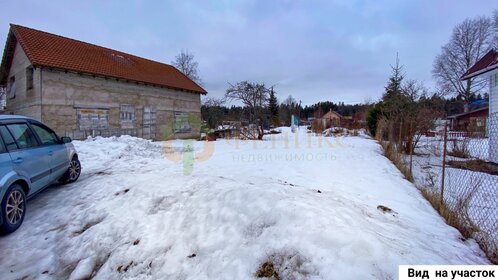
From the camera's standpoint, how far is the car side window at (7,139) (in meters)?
3.83

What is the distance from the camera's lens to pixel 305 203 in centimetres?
361

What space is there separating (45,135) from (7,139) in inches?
54.0

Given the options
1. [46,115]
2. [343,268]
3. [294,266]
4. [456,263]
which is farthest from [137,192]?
[46,115]

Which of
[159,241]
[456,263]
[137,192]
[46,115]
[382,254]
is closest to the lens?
[382,254]

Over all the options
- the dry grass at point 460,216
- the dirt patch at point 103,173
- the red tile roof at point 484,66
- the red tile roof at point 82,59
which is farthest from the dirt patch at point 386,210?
the red tile roof at point 82,59

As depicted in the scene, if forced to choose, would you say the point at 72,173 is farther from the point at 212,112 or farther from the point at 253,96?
the point at 212,112

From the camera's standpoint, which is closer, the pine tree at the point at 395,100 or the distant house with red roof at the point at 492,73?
the distant house with red roof at the point at 492,73

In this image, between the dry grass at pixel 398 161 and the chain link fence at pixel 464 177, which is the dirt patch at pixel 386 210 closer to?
the chain link fence at pixel 464 177

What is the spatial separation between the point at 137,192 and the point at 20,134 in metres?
2.08

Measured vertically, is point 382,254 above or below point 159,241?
above

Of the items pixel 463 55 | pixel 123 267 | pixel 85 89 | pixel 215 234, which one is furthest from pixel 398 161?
pixel 463 55

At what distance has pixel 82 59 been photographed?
15.3 meters

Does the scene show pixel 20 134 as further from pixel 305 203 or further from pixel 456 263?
pixel 456 263

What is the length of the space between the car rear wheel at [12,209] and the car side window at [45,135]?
52.3 inches
